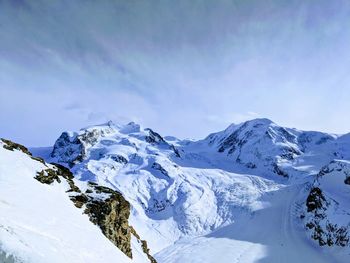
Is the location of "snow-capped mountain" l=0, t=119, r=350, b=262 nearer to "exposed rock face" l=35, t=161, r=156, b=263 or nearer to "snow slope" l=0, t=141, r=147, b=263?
"exposed rock face" l=35, t=161, r=156, b=263

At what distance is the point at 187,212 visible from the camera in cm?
10212

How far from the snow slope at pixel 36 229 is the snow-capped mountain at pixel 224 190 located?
705cm

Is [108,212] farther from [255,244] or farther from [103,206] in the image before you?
[255,244]

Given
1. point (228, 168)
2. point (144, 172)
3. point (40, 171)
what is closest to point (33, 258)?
point (40, 171)

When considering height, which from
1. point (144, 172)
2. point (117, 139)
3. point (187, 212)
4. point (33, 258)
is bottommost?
point (33, 258)

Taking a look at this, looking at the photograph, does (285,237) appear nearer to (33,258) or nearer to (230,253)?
(230,253)

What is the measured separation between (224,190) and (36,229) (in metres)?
113

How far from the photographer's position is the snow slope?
1078 cm

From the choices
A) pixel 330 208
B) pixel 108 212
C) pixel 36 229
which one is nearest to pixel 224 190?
pixel 330 208

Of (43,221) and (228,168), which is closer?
(43,221)

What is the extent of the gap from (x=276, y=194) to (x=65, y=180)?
102 m

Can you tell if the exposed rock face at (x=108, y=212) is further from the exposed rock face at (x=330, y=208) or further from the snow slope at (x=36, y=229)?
the exposed rock face at (x=330, y=208)

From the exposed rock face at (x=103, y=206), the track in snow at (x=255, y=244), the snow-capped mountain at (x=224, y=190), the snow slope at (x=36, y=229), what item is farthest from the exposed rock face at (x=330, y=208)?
the snow slope at (x=36, y=229)

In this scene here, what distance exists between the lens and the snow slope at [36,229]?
10.8 meters
